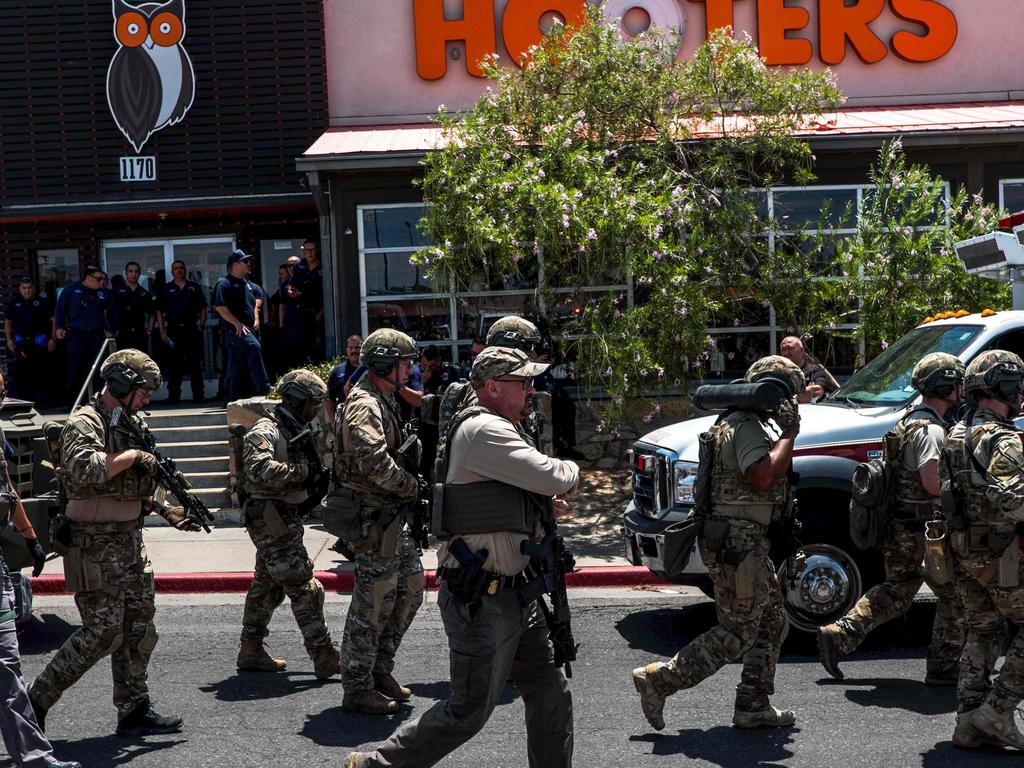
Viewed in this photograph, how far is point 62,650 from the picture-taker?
5.76 meters

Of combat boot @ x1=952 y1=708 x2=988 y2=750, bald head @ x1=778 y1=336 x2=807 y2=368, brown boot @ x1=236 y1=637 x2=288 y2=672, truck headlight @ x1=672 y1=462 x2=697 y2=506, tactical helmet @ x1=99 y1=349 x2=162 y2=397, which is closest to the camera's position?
combat boot @ x1=952 y1=708 x2=988 y2=750

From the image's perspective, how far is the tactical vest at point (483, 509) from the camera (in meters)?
4.53

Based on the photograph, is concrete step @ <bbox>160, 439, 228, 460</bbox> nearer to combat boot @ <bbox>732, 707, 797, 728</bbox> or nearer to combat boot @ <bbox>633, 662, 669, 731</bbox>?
combat boot @ <bbox>633, 662, 669, 731</bbox>

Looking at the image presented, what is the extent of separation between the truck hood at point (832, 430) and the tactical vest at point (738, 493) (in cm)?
154

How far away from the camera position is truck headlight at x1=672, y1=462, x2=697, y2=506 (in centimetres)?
726

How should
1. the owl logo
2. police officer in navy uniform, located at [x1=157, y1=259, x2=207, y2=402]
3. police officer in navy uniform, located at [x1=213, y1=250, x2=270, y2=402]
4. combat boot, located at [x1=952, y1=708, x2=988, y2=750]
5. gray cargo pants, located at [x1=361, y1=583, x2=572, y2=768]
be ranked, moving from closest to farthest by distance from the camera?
1. gray cargo pants, located at [x1=361, y1=583, x2=572, y2=768]
2. combat boot, located at [x1=952, y1=708, x2=988, y2=750]
3. police officer in navy uniform, located at [x1=213, y1=250, x2=270, y2=402]
4. police officer in navy uniform, located at [x1=157, y1=259, x2=207, y2=402]
5. the owl logo

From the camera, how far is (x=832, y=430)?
23.6ft

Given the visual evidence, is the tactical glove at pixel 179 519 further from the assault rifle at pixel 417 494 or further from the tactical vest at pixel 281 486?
the assault rifle at pixel 417 494

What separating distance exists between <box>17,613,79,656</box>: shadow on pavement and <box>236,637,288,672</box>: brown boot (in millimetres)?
1440

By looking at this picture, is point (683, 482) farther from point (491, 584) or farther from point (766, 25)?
point (766, 25)

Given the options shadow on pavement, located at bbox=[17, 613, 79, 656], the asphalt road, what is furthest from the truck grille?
shadow on pavement, located at bbox=[17, 613, 79, 656]

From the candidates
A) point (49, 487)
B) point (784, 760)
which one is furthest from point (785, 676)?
point (49, 487)

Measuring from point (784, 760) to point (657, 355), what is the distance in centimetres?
627

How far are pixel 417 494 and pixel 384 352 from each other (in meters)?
0.74
